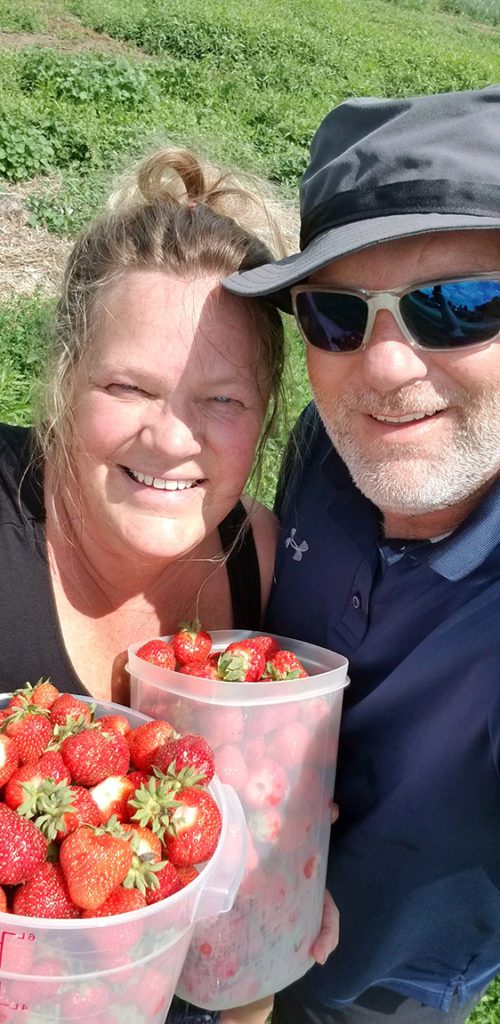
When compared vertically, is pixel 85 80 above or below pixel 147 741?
below

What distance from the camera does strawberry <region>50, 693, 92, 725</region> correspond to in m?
1.74

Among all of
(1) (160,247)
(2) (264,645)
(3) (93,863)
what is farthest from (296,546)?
(3) (93,863)

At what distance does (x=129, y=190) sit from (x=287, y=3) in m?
21.7

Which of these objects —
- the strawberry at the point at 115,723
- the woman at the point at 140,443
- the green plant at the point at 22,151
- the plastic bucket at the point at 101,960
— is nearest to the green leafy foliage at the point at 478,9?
the green plant at the point at 22,151

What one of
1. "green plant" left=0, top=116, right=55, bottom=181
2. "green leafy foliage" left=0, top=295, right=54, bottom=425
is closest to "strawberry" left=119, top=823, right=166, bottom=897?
"green leafy foliage" left=0, top=295, right=54, bottom=425

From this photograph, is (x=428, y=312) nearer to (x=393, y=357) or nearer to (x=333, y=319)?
(x=393, y=357)

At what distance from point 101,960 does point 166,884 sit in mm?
156

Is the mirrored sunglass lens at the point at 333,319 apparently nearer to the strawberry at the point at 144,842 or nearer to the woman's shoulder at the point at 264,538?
the woman's shoulder at the point at 264,538

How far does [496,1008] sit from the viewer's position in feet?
10.5

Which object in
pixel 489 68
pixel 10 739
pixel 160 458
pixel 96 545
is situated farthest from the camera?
pixel 489 68

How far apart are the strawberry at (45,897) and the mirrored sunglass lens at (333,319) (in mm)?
1135

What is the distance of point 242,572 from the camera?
2.27m

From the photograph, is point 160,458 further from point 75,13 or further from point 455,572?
point 75,13

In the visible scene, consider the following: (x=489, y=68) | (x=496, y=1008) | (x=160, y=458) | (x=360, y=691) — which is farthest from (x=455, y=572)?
(x=489, y=68)
